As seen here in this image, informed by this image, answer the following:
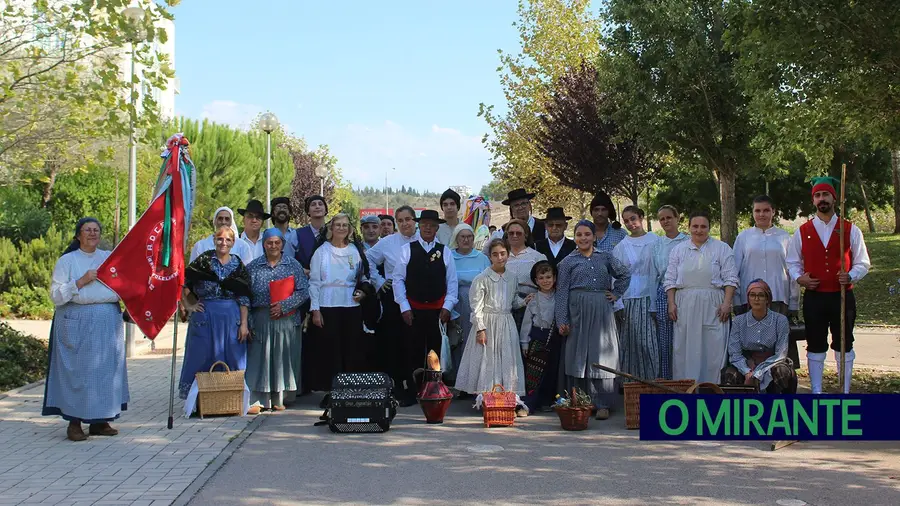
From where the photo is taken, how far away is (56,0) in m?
13.6

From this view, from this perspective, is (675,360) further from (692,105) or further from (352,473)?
(692,105)

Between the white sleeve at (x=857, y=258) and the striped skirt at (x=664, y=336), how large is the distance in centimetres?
185

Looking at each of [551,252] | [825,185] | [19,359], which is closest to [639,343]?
[551,252]

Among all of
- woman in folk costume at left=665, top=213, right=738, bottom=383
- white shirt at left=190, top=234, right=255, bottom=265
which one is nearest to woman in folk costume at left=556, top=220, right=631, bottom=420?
woman in folk costume at left=665, top=213, right=738, bottom=383

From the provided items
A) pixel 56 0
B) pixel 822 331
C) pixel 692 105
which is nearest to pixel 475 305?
pixel 822 331

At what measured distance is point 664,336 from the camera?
10422 mm

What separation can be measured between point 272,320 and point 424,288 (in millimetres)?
1682

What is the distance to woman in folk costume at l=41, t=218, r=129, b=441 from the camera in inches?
356

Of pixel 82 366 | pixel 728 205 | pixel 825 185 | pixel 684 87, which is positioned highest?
pixel 684 87

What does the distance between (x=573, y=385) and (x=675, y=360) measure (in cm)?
108

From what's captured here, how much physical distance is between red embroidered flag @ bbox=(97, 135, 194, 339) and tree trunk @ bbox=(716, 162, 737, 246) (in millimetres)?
16060

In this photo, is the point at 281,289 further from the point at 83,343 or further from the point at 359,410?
the point at 83,343

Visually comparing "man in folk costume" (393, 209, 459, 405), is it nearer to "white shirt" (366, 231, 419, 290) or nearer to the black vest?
the black vest

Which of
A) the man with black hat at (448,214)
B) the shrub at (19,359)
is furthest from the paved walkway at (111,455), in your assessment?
the man with black hat at (448,214)
